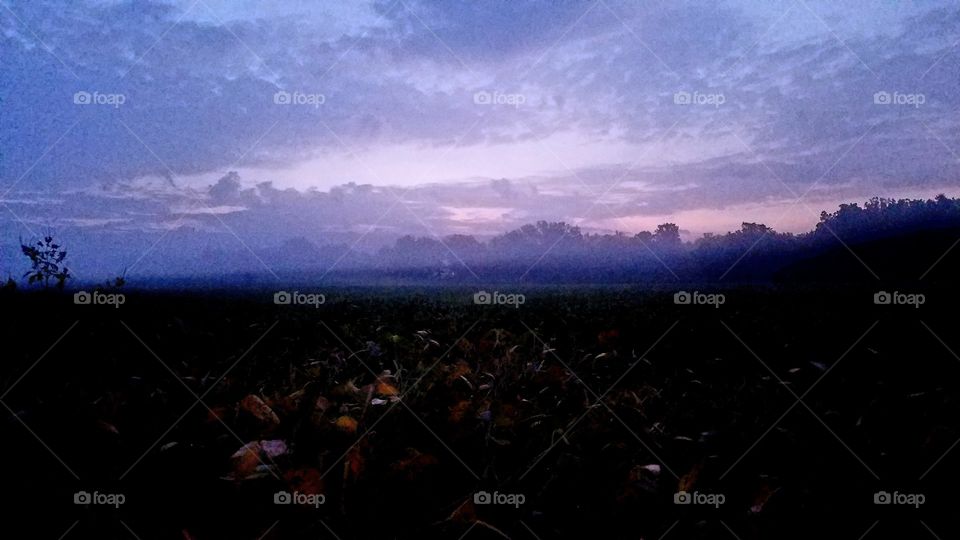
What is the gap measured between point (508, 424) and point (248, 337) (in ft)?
7.01

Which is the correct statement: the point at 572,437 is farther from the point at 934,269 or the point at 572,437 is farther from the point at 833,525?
the point at 934,269

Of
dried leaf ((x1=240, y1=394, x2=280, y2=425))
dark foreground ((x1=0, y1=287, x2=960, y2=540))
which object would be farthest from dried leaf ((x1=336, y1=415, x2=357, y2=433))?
dried leaf ((x1=240, y1=394, x2=280, y2=425))

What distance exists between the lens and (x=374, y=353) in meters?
3.06

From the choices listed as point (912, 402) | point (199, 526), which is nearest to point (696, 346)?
point (912, 402)

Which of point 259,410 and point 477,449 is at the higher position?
point 259,410

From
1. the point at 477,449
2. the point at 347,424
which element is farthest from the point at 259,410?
the point at 477,449

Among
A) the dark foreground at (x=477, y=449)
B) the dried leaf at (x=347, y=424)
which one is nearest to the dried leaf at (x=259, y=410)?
the dark foreground at (x=477, y=449)

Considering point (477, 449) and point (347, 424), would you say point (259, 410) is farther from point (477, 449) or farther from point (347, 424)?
point (477, 449)

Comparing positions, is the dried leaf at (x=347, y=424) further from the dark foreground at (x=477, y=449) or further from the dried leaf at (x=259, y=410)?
the dried leaf at (x=259, y=410)

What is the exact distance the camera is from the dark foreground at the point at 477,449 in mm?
1593

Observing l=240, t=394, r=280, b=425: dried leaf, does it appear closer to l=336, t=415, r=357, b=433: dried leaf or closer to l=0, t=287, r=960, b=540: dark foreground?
l=0, t=287, r=960, b=540: dark foreground

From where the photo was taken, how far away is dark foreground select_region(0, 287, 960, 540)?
159 cm

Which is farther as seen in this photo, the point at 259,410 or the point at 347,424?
the point at 259,410

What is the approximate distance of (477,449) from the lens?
6.09ft
